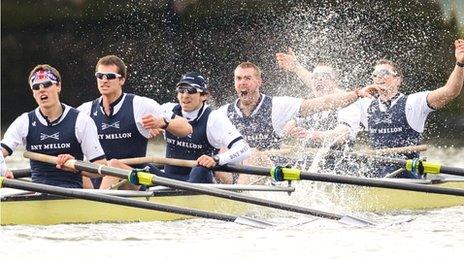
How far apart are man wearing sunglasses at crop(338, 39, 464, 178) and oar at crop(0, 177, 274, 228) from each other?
2.16m

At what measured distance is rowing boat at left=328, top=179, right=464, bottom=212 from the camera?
1088 centimetres

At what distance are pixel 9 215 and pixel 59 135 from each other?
2.57 ft

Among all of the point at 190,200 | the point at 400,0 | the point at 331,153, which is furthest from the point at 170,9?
the point at 190,200

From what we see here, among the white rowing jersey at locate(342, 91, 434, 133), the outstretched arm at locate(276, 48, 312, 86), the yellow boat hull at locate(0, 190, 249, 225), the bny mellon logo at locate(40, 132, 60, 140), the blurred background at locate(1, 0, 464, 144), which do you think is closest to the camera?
the yellow boat hull at locate(0, 190, 249, 225)

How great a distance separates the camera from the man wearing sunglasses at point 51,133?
9.73 meters

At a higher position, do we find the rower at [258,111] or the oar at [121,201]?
the rower at [258,111]

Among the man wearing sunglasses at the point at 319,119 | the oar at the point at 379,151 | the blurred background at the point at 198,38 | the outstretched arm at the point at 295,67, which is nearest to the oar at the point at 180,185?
the oar at the point at 379,151

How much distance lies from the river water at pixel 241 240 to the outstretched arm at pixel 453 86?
1.36 m

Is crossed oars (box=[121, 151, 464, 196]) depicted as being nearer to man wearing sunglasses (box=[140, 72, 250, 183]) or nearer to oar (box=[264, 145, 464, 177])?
oar (box=[264, 145, 464, 177])

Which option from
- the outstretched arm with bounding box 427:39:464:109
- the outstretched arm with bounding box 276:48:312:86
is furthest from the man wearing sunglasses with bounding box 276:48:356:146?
the outstretched arm with bounding box 427:39:464:109

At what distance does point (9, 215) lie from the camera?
928 centimetres

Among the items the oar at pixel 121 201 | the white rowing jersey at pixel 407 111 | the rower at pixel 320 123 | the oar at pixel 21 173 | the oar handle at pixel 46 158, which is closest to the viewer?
the oar at pixel 121 201

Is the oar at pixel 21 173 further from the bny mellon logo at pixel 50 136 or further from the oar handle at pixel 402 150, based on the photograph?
the oar handle at pixel 402 150

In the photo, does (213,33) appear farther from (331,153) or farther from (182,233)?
(182,233)
